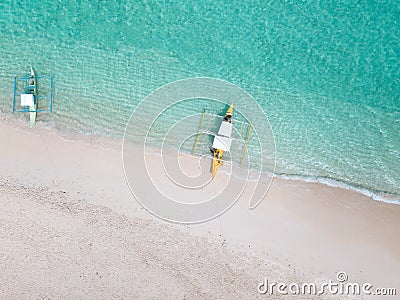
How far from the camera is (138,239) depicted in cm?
1017

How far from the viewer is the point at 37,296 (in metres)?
9.85

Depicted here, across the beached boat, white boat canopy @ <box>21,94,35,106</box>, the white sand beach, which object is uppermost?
white boat canopy @ <box>21,94,35,106</box>

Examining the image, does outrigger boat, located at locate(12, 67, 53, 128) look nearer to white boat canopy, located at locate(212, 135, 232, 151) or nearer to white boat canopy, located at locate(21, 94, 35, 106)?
white boat canopy, located at locate(21, 94, 35, 106)

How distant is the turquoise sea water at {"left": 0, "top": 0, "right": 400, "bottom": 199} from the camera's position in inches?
430

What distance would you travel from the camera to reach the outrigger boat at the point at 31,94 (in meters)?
10.6

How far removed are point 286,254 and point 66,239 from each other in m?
6.11

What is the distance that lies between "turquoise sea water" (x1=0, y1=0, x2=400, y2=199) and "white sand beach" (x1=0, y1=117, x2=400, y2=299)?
3.41ft

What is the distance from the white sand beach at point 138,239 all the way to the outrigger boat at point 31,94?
62cm

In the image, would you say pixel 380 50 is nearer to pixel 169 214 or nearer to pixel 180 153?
pixel 180 153

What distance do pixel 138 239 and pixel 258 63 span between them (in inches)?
249

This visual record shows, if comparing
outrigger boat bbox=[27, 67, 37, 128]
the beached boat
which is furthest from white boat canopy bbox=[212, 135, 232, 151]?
outrigger boat bbox=[27, 67, 37, 128]

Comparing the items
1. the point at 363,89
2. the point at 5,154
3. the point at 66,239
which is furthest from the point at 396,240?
the point at 5,154

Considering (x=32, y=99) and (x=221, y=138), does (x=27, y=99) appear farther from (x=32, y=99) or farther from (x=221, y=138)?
(x=221, y=138)

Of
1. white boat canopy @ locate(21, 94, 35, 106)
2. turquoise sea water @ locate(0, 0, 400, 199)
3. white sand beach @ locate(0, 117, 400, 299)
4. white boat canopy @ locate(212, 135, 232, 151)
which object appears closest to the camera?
white sand beach @ locate(0, 117, 400, 299)
